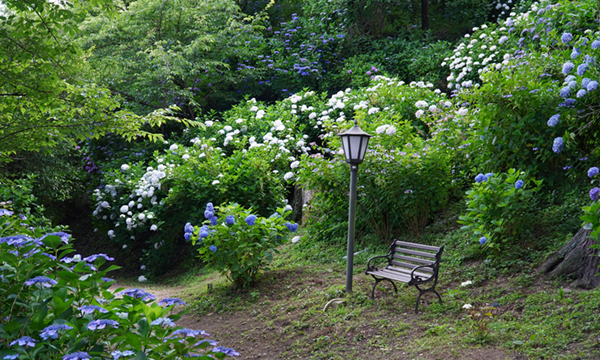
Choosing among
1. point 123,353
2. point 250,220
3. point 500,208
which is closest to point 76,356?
point 123,353

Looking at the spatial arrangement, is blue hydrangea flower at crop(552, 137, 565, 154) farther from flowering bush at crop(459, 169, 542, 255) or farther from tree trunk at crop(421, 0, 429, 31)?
tree trunk at crop(421, 0, 429, 31)

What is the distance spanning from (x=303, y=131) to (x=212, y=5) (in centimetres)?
437

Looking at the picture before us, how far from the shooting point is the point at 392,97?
852 cm

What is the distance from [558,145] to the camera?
182 inches

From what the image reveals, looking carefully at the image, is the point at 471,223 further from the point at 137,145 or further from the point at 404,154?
the point at 137,145

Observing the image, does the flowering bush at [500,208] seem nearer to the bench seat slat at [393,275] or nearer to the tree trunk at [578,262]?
the tree trunk at [578,262]

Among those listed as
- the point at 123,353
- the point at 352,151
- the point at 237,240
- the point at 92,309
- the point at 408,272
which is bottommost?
the point at 408,272

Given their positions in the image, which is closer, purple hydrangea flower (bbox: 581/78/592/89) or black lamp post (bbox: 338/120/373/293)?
purple hydrangea flower (bbox: 581/78/592/89)

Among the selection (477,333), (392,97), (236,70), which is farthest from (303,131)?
(477,333)

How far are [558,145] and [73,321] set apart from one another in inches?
176

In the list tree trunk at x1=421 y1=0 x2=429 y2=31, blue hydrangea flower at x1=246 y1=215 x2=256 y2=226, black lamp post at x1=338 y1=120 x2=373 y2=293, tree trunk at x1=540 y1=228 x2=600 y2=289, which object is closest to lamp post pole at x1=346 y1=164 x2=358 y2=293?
black lamp post at x1=338 y1=120 x2=373 y2=293

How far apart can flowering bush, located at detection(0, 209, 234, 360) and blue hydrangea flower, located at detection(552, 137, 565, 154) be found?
13.2 ft

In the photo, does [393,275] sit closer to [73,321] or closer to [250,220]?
[250,220]

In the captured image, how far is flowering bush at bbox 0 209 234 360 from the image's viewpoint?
75.4 inches
